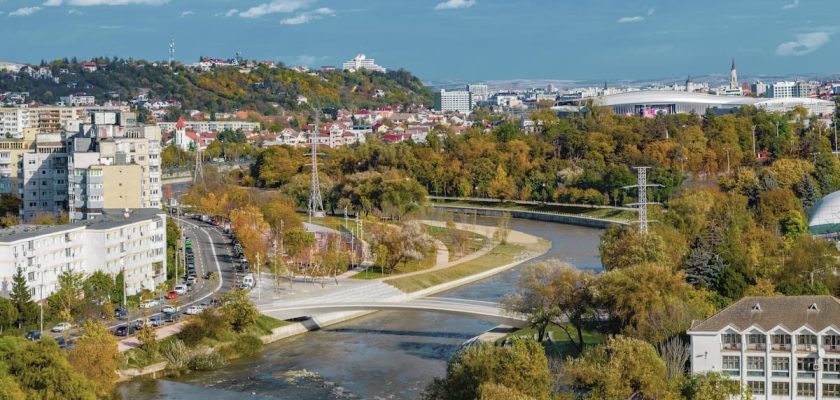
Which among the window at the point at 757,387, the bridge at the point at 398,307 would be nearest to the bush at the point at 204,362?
the bridge at the point at 398,307

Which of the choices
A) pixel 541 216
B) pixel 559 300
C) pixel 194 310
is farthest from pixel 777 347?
pixel 541 216

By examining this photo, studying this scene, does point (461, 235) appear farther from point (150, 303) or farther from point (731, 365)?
point (731, 365)

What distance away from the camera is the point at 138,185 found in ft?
95.6

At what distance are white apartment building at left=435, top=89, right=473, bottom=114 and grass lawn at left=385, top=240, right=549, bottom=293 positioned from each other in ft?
261

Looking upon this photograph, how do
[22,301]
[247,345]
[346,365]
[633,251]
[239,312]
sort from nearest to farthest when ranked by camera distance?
[346,365] < [22,301] < [247,345] < [239,312] < [633,251]

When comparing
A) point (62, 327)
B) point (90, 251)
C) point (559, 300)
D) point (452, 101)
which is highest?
point (452, 101)

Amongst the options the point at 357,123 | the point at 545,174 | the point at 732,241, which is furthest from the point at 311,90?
the point at 732,241

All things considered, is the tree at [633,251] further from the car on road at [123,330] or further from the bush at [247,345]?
the car on road at [123,330]

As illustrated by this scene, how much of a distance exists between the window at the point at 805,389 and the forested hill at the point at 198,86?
72519mm

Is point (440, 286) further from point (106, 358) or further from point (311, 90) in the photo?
point (311, 90)

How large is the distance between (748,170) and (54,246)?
24698mm

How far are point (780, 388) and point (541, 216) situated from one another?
27.4 m

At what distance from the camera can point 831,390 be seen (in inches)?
619

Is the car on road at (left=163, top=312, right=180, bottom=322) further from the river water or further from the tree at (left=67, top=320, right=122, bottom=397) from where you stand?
the tree at (left=67, top=320, right=122, bottom=397)
